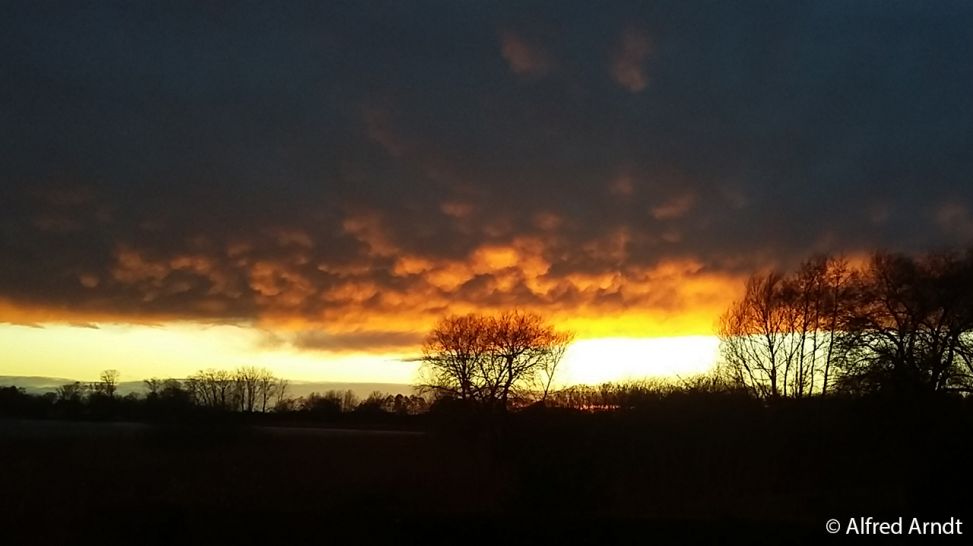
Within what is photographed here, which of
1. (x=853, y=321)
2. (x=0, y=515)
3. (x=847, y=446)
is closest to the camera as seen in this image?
(x=0, y=515)

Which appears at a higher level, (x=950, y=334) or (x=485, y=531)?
(x=950, y=334)

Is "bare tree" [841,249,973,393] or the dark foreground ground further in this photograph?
"bare tree" [841,249,973,393]

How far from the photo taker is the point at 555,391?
3147 inches

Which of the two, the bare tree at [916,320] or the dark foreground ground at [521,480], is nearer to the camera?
the dark foreground ground at [521,480]

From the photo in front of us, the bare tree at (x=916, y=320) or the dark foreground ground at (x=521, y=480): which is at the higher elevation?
the bare tree at (x=916, y=320)

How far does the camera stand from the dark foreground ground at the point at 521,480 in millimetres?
15336

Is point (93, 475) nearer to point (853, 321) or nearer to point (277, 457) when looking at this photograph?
point (277, 457)

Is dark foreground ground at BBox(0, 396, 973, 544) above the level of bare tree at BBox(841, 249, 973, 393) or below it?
below

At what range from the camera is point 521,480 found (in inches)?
730

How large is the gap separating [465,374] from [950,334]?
42.3 m

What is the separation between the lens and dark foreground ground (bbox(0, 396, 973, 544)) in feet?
50.3

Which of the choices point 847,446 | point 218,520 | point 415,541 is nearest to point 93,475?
point 218,520

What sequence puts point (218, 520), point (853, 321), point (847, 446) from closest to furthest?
point (218, 520)
point (847, 446)
point (853, 321)

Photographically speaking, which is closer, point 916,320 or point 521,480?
point 521,480
